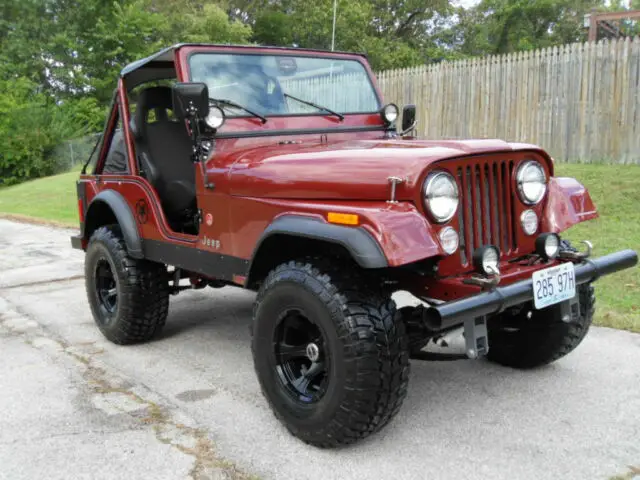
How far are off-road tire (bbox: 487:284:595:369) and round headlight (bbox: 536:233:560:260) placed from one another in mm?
399

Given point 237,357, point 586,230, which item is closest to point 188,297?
point 237,357

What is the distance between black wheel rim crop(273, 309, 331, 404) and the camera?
303 centimetres

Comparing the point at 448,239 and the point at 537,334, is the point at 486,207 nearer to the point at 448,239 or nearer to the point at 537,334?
the point at 448,239

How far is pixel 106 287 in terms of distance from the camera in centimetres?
505

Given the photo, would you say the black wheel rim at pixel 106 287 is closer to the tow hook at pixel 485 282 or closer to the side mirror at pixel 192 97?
the side mirror at pixel 192 97

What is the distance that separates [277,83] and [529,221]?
1.91 meters

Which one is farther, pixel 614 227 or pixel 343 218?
pixel 614 227

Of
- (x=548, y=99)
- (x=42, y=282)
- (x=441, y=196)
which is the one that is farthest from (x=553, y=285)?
(x=548, y=99)

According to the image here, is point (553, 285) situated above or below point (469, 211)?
below

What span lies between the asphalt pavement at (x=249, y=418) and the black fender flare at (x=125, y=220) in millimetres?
778

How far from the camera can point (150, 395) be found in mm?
3750

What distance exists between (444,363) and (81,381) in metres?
2.36

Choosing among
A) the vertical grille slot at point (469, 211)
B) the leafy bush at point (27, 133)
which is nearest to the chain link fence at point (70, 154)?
the leafy bush at point (27, 133)

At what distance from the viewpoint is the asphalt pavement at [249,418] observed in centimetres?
284
